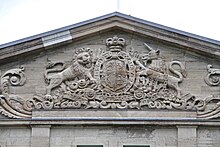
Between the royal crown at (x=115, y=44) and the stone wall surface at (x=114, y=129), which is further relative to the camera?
the royal crown at (x=115, y=44)

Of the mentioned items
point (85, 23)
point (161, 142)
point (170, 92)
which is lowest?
point (161, 142)

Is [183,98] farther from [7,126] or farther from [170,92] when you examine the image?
[7,126]

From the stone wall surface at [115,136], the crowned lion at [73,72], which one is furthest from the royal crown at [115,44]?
the stone wall surface at [115,136]

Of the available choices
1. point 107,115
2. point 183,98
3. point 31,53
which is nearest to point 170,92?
point 183,98

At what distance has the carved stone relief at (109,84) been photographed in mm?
19500

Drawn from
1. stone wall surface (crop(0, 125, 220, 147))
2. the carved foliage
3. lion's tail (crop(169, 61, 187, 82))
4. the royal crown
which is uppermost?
the royal crown

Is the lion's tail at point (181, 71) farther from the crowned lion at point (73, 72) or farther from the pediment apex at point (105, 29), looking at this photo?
the crowned lion at point (73, 72)

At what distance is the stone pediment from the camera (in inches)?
769

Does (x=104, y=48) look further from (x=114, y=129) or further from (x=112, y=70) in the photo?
(x=114, y=129)

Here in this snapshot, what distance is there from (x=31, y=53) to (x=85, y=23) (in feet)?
4.94

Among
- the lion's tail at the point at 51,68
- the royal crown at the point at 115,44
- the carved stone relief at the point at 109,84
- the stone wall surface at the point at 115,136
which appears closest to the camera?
the stone wall surface at the point at 115,136

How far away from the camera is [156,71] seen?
64.8ft

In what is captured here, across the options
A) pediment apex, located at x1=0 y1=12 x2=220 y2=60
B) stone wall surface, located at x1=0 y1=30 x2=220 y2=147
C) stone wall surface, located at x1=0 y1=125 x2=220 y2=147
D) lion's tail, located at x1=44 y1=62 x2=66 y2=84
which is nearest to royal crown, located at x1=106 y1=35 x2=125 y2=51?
pediment apex, located at x1=0 y1=12 x2=220 y2=60

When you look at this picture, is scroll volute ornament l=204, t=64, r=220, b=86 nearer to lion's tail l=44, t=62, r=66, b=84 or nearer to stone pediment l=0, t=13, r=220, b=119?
stone pediment l=0, t=13, r=220, b=119
